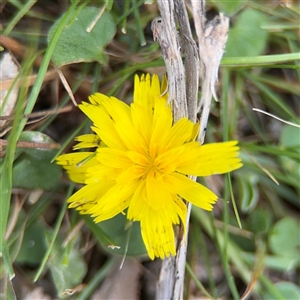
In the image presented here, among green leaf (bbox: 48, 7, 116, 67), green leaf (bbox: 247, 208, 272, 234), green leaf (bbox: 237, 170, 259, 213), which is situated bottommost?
green leaf (bbox: 247, 208, 272, 234)

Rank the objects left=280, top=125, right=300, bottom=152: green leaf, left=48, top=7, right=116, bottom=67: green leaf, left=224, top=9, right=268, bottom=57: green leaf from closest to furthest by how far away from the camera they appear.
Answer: left=48, top=7, right=116, bottom=67: green leaf, left=224, top=9, right=268, bottom=57: green leaf, left=280, top=125, right=300, bottom=152: green leaf

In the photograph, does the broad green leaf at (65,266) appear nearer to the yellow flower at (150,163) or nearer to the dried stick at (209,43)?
the yellow flower at (150,163)

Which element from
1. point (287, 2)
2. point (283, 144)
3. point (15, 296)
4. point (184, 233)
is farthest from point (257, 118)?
point (15, 296)

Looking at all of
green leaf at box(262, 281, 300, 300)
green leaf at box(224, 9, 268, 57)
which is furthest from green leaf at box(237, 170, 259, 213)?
green leaf at box(224, 9, 268, 57)

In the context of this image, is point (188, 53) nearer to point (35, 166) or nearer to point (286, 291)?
point (35, 166)

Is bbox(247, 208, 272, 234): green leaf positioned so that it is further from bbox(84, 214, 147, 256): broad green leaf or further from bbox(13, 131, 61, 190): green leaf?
bbox(13, 131, 61, 190): green leaf

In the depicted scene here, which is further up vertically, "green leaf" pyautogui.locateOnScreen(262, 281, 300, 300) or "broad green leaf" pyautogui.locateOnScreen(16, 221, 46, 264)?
"broad green leaf" pyautogui.locateOnScreen(16, 221, 46, 264)
